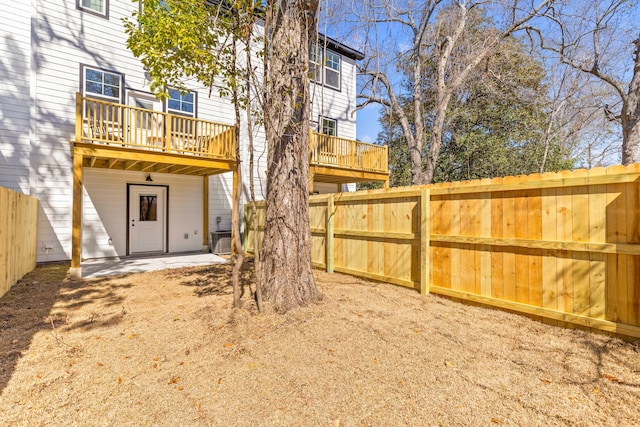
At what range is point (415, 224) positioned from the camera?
16.1ft

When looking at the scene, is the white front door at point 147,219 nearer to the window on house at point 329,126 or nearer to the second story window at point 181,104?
the second story window at point 181,104

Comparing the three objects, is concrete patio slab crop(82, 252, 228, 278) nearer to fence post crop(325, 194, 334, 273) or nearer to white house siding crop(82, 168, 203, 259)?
white house siding crop(82, 168, 203, 259)

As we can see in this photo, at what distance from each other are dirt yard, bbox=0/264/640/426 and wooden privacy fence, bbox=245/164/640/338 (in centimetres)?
27

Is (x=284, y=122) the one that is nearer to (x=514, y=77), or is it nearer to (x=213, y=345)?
(x=213, y=345)

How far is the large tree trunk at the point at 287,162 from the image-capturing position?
3.85 metres

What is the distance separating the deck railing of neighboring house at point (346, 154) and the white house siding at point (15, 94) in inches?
268

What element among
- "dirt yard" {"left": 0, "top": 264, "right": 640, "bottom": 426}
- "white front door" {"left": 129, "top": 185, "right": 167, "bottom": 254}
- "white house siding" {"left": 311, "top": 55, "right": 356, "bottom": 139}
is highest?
"white house siding" {"left": 311, "top": 55, "right": 356, "bottom": 139}

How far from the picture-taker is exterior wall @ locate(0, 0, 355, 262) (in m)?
7.20

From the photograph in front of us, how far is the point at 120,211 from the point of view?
870 cm

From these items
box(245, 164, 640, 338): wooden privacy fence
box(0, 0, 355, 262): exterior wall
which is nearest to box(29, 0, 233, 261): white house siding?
box(0, 0, 355, 262): exterior wall

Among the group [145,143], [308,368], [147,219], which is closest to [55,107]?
[145,143]

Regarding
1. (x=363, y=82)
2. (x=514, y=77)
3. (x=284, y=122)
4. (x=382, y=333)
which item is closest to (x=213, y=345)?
(x=382, y=333)

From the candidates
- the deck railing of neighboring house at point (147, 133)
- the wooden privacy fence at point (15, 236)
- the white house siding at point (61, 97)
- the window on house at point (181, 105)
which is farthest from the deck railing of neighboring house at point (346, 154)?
the wooden privacy fence at point (15, 236)

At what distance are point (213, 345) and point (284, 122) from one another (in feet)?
8.44
